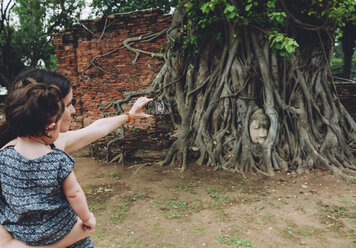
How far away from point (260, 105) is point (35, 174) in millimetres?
4874

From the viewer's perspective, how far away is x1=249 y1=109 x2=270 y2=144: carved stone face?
493 cm

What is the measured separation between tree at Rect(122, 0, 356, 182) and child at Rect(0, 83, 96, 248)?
4.18 meters

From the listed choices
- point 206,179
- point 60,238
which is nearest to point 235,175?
point 206,179

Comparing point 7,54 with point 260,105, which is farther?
point 7,54

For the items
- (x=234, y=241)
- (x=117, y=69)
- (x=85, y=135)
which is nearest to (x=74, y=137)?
(x=85, y=135)

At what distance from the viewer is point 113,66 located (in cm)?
640

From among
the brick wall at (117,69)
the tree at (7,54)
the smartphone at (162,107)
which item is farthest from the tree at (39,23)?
the smartphone at (162,107)

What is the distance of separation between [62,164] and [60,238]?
356 mm

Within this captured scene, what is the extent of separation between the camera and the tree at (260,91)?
187 inches

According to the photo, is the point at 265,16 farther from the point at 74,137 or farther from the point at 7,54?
the point at 7,54

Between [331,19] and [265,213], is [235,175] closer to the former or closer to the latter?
[265,213]

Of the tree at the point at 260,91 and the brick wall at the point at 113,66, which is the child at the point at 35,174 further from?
the brick wall at the point at 113,66

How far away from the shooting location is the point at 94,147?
6816mm

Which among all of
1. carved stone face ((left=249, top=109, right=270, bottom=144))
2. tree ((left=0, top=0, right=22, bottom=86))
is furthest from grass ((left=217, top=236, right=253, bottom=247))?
tree ((left=0, top=0, right=22, bottom=86))
